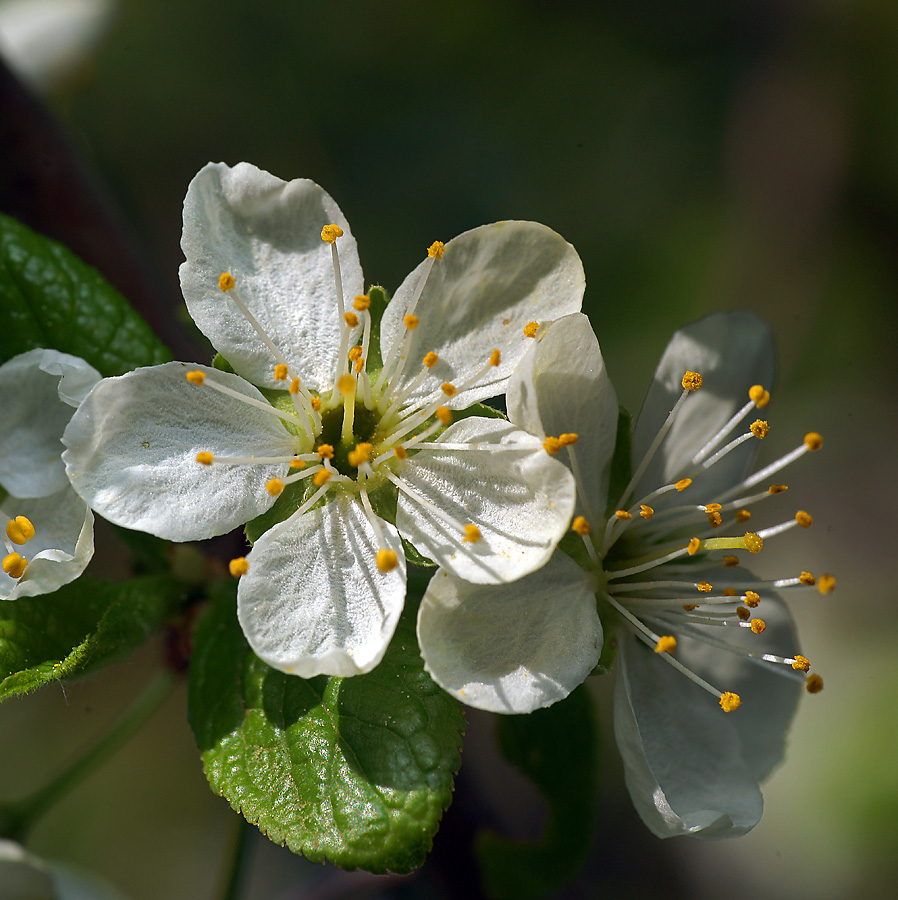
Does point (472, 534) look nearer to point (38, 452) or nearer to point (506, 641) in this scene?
point (506, 641)

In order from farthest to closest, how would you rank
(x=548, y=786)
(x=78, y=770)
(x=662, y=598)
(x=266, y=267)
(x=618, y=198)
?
(x=618, y=198) < (x=548, y=786) < (x=78, y=770) < (x=662, y=598) < (x=266, y=267)

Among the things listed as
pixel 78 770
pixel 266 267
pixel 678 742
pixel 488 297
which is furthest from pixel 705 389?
pixel 78 770

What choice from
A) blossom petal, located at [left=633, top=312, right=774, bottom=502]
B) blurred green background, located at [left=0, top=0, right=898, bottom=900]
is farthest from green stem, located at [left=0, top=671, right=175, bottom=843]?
blurred green background, located at [left=0, top=0, right=898, bottom=900]

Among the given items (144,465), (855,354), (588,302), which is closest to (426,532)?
(144,465)

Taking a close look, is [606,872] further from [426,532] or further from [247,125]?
[247,125]

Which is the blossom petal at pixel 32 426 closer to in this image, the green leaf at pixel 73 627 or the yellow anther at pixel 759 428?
the green leaf at pixel 73 627

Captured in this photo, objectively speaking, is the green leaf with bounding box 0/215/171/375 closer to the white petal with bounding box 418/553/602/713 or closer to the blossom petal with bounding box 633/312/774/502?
the white petal with bounding box 418/553/602/713

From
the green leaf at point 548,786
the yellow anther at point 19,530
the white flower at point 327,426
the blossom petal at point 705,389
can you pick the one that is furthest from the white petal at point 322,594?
the green leaf at point 548,786
